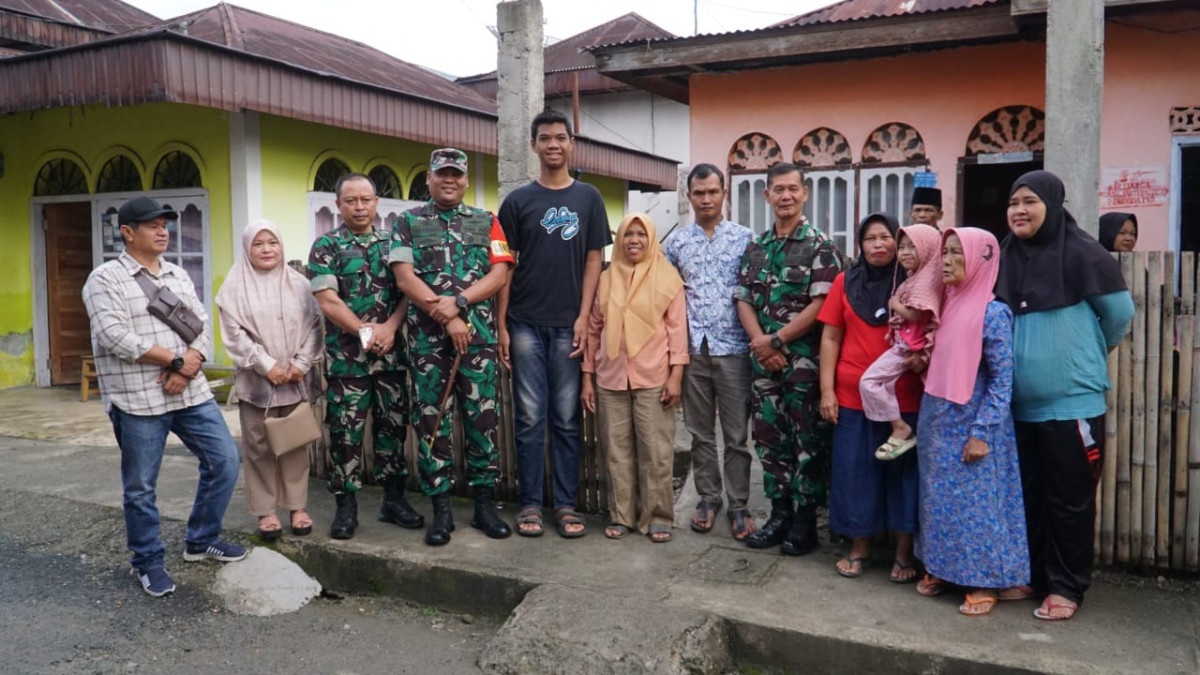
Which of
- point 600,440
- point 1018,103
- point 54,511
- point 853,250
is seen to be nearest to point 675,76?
point 853,250

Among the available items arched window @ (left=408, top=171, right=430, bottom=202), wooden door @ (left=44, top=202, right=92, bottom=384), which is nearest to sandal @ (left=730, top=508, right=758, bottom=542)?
arched window @ (left=408, top=171, right=430, bottom=202)

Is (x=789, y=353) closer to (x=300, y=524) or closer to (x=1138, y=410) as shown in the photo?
(x=1138, y=410)

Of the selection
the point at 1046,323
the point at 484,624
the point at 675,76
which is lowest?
the point at 484,624

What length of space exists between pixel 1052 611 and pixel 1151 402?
3.35 feet

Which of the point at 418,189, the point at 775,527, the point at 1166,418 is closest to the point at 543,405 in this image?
the point at 775,527

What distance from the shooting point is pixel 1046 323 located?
134 inches

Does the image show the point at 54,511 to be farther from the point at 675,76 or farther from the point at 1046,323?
the point at 675,76

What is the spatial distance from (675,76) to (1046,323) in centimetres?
576

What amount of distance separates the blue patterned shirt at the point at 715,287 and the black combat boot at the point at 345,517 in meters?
1.89

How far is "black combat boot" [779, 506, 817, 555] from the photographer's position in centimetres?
417

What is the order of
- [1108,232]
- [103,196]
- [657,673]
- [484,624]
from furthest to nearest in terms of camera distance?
1. [103,196]
2. [1108,232]
3. [484,624]
4. [657,673]

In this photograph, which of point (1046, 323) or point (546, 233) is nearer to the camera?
point (1046, 323)

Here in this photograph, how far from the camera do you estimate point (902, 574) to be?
383 cm

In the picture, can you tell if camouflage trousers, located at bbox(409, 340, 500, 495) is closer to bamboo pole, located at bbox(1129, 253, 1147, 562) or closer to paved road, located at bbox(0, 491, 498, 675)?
paved road, located at bbox(0, 491, 498, 675)
